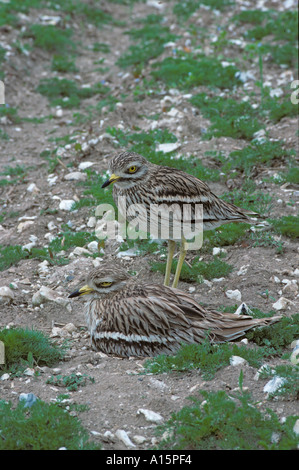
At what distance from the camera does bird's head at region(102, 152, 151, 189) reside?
245 inches

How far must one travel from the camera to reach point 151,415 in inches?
168

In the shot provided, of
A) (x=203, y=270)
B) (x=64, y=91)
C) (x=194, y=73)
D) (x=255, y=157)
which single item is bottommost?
(x=203, y=270)

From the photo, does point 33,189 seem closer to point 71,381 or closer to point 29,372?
point 29,372

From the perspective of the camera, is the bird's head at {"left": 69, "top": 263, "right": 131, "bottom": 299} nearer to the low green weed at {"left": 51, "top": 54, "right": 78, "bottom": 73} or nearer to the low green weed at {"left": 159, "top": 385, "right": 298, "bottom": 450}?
the low green weed at {"left": 159, "top": 385, "right": 298, "bottom": 450}

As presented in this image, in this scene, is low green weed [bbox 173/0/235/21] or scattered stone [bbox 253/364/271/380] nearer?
scattered stone [bbox 253/364/271/380]

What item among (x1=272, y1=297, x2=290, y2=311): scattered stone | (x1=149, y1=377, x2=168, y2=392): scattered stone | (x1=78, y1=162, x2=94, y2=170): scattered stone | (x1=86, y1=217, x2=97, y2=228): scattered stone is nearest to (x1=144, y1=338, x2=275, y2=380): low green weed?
(x1=149, y1=377, x2=168, y2=392): scattered stone

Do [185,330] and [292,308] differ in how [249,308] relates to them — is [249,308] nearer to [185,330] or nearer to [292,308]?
[292,308]

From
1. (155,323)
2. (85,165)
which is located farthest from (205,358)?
(85,165)

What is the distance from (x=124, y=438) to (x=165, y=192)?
2.85 metres

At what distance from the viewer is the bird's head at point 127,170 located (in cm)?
623

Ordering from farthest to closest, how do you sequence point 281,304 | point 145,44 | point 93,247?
point 145,44
point 93,247
point 281,304

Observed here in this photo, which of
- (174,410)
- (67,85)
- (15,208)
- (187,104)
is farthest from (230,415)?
(67,85)

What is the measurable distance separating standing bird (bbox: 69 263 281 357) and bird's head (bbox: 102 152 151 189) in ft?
4.10

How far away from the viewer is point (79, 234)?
24.0ft
